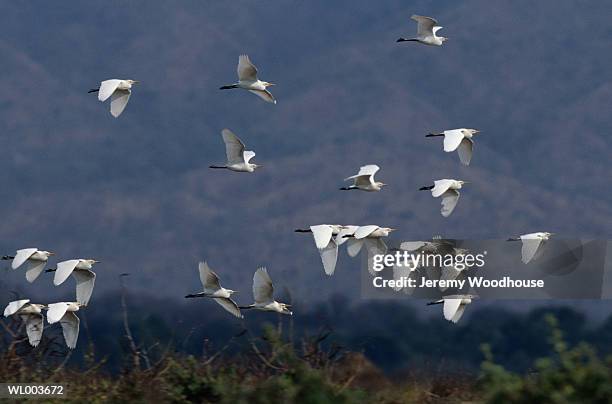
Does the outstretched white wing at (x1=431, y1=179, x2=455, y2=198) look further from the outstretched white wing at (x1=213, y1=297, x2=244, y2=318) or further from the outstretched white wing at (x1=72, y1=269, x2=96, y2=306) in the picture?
the outstretched white wing at (x1=72, y1=269, x2=96, y2=306)

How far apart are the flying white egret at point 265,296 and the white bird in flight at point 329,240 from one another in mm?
1195

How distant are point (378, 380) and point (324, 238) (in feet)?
11.1

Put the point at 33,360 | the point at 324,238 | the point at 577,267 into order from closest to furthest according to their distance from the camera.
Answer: the point at 33,360 → the point at 324,238 → the point at 577,267

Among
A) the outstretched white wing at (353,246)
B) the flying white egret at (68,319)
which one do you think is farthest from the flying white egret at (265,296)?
the flying white egret at (68,319)

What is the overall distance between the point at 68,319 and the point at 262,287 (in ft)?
10.6

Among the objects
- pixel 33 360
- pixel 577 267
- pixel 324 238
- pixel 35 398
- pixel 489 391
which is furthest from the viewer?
pixel 577 267

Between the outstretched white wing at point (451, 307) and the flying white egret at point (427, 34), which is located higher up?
the flying white egret at point (427, 34)

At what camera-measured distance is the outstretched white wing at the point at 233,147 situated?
2561cm

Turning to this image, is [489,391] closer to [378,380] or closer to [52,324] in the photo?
[378,380]

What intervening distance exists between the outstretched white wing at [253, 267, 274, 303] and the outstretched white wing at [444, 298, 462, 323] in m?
3.01

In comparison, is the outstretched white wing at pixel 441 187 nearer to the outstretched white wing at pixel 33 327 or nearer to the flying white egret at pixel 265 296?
the flying white egret at pixel 265 296

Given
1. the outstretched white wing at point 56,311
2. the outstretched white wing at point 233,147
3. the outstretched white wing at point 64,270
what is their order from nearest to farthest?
1. the outstretched white wing at point 56,311
2. the outstretched white wing at point 64,270
3. the outstretched white wing at point 233,147

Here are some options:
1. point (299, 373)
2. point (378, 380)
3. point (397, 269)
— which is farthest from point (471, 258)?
point (299, 373)

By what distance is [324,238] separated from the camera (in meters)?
24.3
